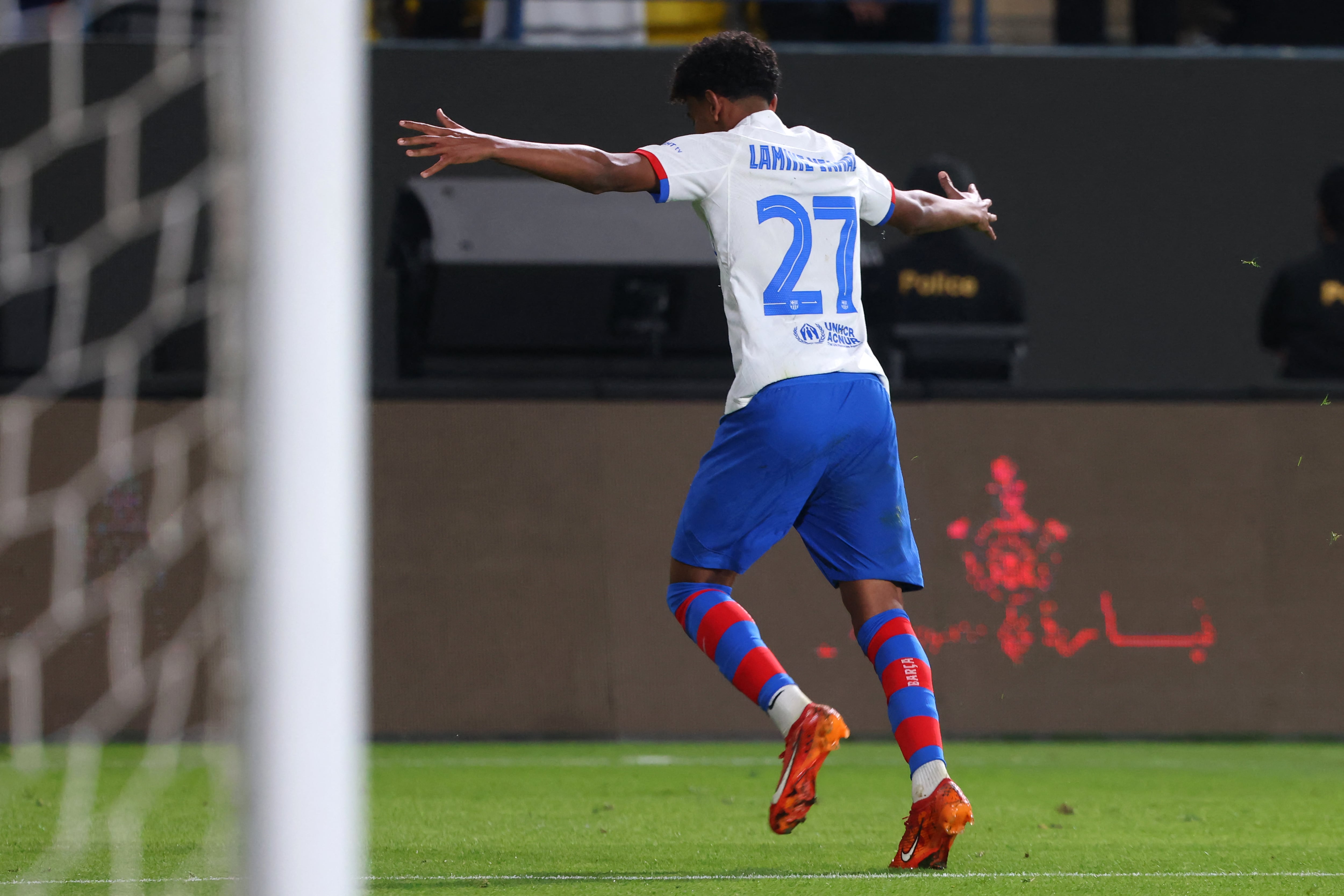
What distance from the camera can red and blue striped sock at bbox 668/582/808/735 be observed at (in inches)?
146

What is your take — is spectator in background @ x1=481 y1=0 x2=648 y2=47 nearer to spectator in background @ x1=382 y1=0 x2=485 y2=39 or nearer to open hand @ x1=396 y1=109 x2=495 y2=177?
spectator in background @ x1=382 y1=0 x2=485 y2=39

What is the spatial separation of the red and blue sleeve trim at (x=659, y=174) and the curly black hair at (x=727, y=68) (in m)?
0.27

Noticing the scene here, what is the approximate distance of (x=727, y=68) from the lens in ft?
13.0

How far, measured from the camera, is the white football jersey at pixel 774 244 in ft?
12.6

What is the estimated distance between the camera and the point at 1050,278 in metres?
9.49

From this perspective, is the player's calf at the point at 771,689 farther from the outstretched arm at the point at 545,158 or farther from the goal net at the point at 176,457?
the goal net at the point at 176,457

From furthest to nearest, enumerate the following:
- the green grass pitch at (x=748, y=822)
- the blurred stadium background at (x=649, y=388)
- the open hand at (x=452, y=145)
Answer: the blurred stadium background at (x=649, y=388), the green grass pitch at (x=748, y=822), the open hand at (x=452, y=145)

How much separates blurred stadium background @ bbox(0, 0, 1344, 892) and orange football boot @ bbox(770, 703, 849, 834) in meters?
2.13

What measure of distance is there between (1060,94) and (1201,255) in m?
1.17

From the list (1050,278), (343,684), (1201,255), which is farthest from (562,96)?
(343,684)

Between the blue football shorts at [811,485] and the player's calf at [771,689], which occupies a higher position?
the blue football shorts at [811,485]

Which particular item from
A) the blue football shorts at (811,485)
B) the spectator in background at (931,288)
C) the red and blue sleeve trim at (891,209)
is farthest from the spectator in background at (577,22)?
the blue football shorts at (811,485)

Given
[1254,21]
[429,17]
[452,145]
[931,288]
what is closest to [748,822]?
[452,145]

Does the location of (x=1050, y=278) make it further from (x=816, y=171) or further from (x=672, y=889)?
(x=672, y=889)
